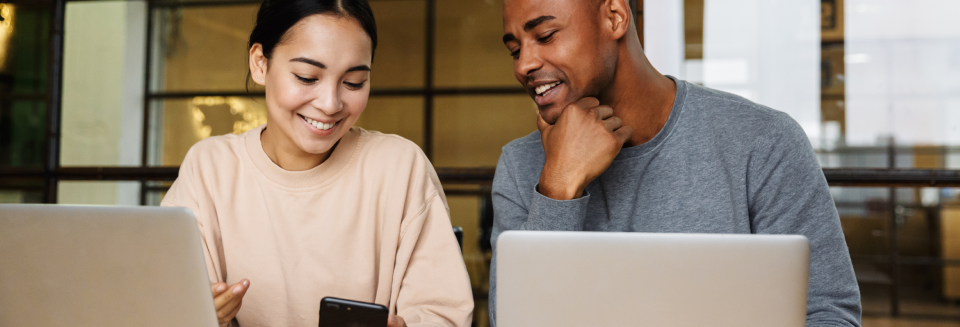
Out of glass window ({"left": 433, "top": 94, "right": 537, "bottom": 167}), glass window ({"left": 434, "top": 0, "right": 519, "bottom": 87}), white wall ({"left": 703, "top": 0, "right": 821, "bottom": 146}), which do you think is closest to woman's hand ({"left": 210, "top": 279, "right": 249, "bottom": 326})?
white wall ({"left": 703, "top": 0, "right": 821, "bottom": 146})

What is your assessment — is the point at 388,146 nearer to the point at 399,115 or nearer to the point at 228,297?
the point at 228,297

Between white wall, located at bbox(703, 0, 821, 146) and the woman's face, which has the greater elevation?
white wall, located at bbox(703, 0, 821, 146)

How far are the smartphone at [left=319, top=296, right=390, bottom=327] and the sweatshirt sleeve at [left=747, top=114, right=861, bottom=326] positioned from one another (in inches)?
29.4

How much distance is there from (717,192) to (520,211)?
39 cm

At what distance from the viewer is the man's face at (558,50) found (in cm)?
117

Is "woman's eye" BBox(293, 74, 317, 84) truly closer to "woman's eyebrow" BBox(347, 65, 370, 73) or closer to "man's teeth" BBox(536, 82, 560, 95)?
"woman's eyebrow" BBox(347, 65, 370, 73)

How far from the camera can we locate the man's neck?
48.4 inches

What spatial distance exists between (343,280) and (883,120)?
8.26 feet

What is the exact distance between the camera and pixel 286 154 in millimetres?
1259

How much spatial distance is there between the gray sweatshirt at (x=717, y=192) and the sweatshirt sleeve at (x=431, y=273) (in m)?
0.09

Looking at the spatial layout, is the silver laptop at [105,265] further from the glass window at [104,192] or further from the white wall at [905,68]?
the glass window at [104,192]

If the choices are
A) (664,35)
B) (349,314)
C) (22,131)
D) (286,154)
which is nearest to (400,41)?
(664,35)

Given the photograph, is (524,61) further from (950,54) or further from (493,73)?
(950,54)

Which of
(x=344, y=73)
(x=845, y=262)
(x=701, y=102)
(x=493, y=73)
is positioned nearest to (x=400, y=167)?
(x=344, y=73)
